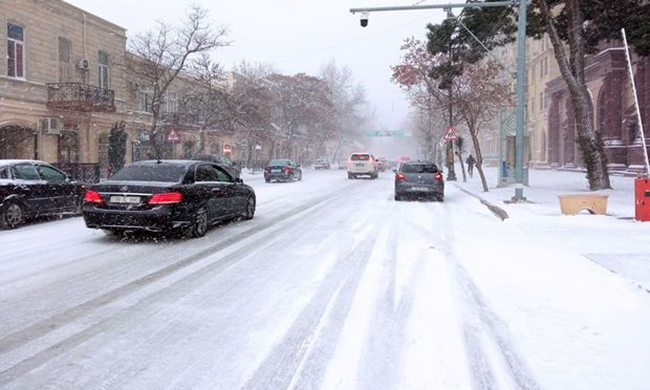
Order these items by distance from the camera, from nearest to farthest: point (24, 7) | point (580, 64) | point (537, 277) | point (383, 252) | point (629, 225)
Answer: point (537, 277), point (383, 252), point (629, 225), point (580, 64), point (24, 7)

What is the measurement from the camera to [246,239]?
991 centimetres

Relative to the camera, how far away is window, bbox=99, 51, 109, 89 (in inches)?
1232

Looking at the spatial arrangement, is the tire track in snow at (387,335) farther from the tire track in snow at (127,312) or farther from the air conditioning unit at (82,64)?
the air conditioning unit at (82,64)

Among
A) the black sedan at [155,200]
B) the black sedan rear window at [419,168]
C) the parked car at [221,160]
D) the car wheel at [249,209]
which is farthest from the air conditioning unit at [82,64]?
the black sedan at [155,200]

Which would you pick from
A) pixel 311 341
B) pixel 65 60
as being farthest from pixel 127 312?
pixel 65 60

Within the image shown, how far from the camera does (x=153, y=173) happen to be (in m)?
10.0

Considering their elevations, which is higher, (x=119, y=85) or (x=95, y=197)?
(x=119, y=85)

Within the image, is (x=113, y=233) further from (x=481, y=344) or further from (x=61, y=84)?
(x=61, y=84)

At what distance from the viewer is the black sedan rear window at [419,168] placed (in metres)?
19.2

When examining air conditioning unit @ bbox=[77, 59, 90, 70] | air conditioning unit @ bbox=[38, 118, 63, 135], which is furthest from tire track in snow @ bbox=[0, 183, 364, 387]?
air conditioning unit @ bbox=[77, 59, 90, 70]

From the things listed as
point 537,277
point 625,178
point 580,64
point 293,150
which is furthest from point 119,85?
point 293,150

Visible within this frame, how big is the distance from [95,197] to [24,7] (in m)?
20.0

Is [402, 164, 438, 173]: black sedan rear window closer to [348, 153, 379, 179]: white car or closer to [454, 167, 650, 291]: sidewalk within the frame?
[454, 167, 650, 291]: sidewalk

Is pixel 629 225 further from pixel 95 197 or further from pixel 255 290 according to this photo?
pixel 95 197
